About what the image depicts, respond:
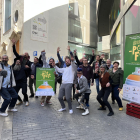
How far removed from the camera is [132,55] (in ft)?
15.8

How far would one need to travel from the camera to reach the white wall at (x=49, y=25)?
672 inches

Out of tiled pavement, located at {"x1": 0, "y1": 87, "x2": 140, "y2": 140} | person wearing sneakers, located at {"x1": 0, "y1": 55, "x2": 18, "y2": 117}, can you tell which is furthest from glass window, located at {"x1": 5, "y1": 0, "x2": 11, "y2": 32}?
tiled pavement, located at {"x1": 0, "y1": 87, "x2": 140, "y2": 140}

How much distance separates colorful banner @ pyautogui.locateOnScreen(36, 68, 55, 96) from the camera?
565 centimetres

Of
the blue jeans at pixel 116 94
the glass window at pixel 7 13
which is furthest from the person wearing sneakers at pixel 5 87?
the glass window at pixel 7 13

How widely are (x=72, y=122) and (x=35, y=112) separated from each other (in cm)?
148

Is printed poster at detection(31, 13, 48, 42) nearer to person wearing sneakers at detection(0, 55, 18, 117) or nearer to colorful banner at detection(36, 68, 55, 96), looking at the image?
colorful banner at detection(36, 68, 55, 96)

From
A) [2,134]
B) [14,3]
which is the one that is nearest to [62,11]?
[14,3]

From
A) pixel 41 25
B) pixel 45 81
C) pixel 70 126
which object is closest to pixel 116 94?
pixel 70 126

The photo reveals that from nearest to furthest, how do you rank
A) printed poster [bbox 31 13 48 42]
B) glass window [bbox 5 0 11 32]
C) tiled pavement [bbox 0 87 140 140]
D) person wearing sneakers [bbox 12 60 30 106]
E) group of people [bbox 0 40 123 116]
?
1. tiled pavement [bbox 0 87 140 140]
2. group of people [bbox 0 40 123 116]
3. person wearing sneakers [bbox 12 60 30 106]
4. printed poster [bbox 31 13 48 42]
5. glass window [bbox 5 0 11 32]

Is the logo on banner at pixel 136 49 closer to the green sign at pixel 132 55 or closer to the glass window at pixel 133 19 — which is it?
the green sign at pixel 132 55

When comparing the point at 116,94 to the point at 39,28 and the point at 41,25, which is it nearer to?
the point at 39,28

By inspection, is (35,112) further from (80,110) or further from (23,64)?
(23,64)

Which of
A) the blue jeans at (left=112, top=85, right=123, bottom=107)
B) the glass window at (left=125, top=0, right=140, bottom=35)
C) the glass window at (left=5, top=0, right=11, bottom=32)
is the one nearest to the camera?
the blue jeans at (left=112, top=85, right=123, bottom=107)

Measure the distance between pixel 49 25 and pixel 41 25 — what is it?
4.69ft
